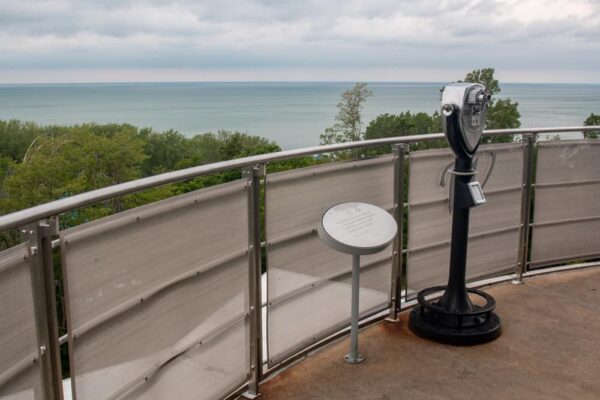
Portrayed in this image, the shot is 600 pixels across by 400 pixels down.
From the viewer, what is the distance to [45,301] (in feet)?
6.97

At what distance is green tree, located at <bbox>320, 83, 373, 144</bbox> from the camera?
242 feet

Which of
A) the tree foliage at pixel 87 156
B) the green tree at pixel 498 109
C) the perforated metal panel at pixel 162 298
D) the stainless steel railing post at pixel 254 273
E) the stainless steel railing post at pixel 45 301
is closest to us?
the stainless steel railing post at pixel 45 301

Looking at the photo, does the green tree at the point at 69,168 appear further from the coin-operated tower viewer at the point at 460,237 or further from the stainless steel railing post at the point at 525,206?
the coin-operated tower viewer at the point at 460,237

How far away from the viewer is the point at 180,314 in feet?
9.50

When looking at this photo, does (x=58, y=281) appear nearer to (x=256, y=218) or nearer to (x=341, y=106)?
(x=256, y=218)

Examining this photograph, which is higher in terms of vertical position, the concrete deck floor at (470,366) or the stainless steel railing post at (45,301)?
the stainless steel railing post at (45,301)

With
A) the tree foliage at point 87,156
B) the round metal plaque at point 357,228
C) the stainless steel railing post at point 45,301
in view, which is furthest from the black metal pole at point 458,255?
the tree foliage at point 87,156

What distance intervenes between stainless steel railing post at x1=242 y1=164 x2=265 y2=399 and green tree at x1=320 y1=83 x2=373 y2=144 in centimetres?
6889

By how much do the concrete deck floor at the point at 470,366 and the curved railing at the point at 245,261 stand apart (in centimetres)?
18

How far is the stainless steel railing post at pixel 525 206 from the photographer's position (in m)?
5.09

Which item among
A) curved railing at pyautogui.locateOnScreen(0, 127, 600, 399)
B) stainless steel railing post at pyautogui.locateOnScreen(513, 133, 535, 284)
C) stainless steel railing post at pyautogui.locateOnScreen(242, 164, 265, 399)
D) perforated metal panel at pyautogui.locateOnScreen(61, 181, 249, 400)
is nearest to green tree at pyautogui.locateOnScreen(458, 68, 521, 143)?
stainless steel railing post at pyautogui.locateOnScreen(513, 133, 535, 284)

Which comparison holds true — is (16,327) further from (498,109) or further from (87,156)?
(87,156)

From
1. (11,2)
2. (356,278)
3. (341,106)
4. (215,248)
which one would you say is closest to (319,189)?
(356,278)

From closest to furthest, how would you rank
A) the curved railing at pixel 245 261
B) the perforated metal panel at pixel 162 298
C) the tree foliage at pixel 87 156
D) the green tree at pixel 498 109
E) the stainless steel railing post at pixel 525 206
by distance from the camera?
the curved railing at pixel 245 261, the perforated metal panel at pixel 162 298, the stainless steel railing post at pixel 525 206, the tree foliage at pixel 87 156, the green tree at pixel 498 109
